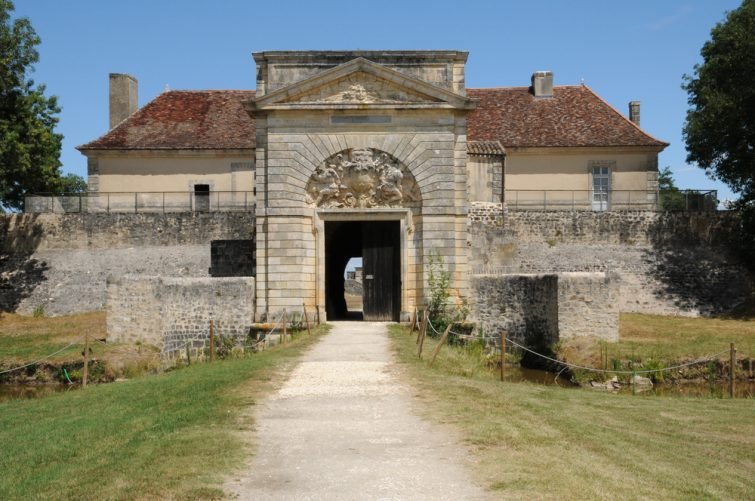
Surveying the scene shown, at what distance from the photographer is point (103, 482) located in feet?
22.4

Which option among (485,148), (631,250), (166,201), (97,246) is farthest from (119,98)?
(631,250)

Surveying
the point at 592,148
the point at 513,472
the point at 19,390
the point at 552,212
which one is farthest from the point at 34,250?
the point at 513,472

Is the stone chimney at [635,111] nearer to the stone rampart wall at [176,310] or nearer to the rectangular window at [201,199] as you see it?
the rectangular window at [201,199]

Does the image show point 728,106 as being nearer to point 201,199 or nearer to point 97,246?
point 201,199

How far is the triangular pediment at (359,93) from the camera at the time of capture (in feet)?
63.1

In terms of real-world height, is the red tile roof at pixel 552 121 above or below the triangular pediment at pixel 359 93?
above

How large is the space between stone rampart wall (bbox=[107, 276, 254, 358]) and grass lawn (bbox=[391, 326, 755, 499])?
23.7 feet

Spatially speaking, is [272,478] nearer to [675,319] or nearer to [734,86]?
[675,319]

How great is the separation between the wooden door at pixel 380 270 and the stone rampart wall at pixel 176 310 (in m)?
2.82

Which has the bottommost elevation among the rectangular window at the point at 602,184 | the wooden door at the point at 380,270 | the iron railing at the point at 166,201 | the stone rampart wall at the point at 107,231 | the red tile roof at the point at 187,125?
the wooden door at the point at 380,270

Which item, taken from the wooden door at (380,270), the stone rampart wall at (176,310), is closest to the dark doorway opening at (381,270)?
the wooden door at (380,270)

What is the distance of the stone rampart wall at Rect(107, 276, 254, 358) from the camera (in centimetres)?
1967

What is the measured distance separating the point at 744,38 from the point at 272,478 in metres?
24.4

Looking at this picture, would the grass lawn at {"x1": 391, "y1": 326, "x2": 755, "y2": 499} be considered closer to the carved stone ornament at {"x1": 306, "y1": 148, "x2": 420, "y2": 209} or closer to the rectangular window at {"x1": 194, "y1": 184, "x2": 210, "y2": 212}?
the carved stone ornament at {"x1": 306, "y1": 148, "x2": 420, "y2": 209}
